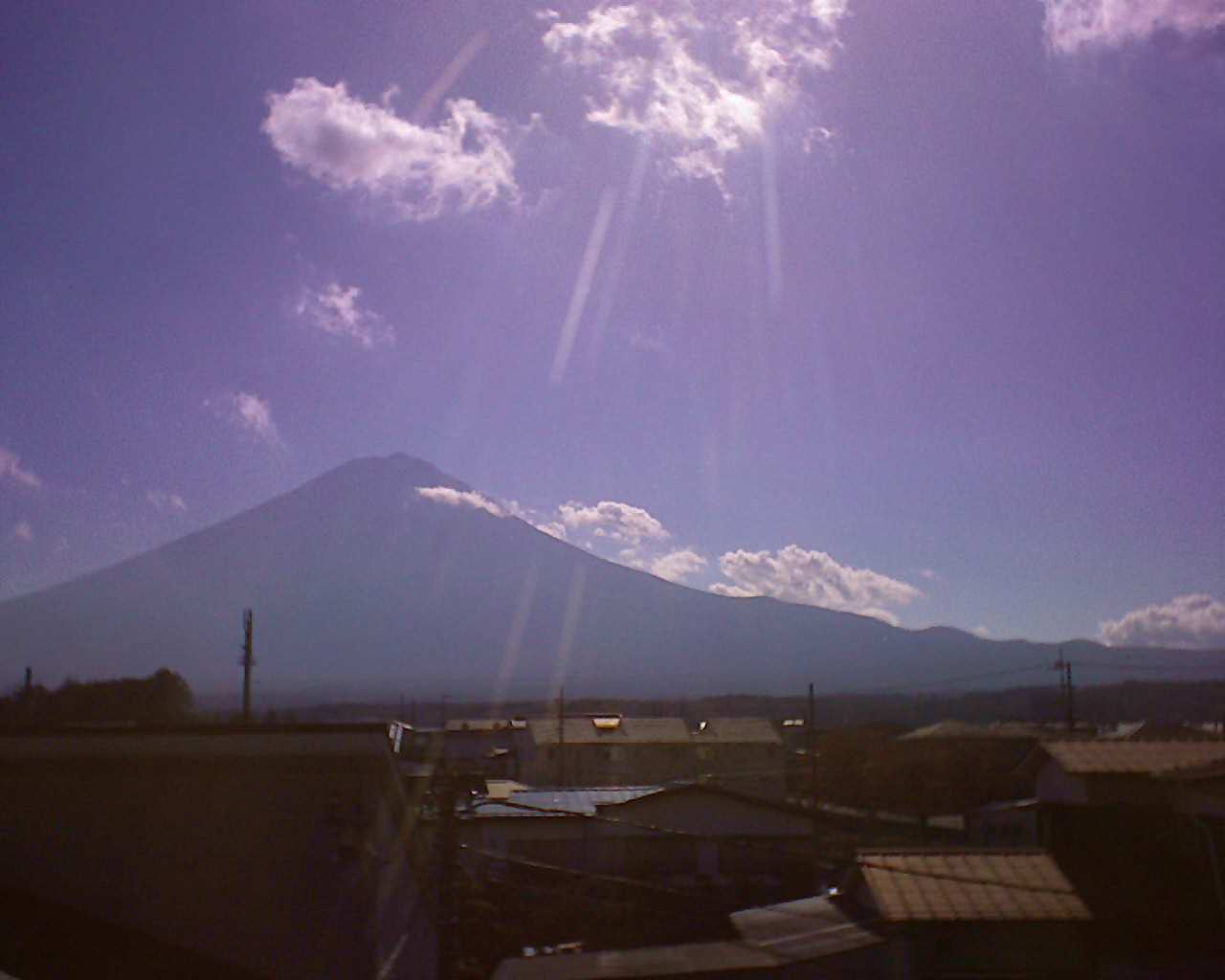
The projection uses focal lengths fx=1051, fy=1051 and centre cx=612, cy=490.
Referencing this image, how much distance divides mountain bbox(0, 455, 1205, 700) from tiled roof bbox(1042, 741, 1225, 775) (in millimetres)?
120144

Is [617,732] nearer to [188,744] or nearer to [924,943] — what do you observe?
[924,943]

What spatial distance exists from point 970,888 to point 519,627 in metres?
166

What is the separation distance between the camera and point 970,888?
32.2 feet

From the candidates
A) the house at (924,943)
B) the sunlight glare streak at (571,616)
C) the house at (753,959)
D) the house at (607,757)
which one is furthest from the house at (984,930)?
the sunlight glare streak at (571,616)

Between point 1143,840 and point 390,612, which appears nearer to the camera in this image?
point 1143,840

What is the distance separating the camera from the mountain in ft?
484

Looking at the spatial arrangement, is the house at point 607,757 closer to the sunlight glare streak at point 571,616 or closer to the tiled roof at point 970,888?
the tiled roof at point 970,888

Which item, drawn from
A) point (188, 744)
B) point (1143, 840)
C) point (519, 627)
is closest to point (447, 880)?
point (188, 744)

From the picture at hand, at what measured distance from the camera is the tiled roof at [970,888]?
31.2ft

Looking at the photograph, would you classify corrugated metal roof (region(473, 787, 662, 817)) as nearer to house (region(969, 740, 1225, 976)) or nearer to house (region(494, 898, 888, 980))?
house (region(969, 740, 1225, 976))

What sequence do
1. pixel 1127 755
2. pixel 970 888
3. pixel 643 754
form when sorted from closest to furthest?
pixel 970 888
pixel 1127 755
pixel 643 754

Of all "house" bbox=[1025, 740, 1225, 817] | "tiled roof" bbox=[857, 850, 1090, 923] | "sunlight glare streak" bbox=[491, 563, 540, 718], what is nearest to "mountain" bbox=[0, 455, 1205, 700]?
"sunlight glare streak" bbox=[491, 563, 540, 718]

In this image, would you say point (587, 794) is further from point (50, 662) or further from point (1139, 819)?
point (50, 662)

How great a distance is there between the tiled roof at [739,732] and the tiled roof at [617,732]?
0.80 m
